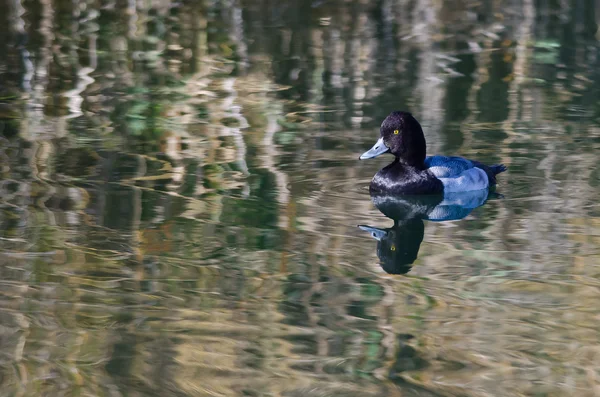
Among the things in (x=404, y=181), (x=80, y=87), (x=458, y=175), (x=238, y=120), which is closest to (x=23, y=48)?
(x=80, y=87)

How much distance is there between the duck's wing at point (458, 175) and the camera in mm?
9922

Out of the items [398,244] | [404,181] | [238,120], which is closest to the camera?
[398,244]

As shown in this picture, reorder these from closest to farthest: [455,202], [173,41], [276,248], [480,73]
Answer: [276,248]
[455,202]
[480,73]
[173,41]

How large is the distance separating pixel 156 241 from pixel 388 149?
2.53 m

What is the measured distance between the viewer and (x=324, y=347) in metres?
6.47

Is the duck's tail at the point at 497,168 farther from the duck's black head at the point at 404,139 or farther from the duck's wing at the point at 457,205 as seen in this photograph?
the duck's black head at the point at 404,139

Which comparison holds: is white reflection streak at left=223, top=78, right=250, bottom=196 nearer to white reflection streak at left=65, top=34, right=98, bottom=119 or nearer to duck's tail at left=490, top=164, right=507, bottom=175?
white reflection streak at left=65, top=34, right=98, bottom=119

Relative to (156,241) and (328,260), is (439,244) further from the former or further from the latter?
(156,241)

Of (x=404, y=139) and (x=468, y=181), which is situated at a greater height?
(x=404, y=139)

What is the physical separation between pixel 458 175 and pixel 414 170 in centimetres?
38

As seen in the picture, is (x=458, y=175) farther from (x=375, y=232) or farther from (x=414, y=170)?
(x=375, y=232)

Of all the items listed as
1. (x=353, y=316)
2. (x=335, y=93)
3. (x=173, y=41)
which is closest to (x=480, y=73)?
(x=335, y=93)

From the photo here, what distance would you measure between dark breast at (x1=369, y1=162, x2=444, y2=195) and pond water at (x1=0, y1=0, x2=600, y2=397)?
4.9 inches

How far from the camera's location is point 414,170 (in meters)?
9.97
